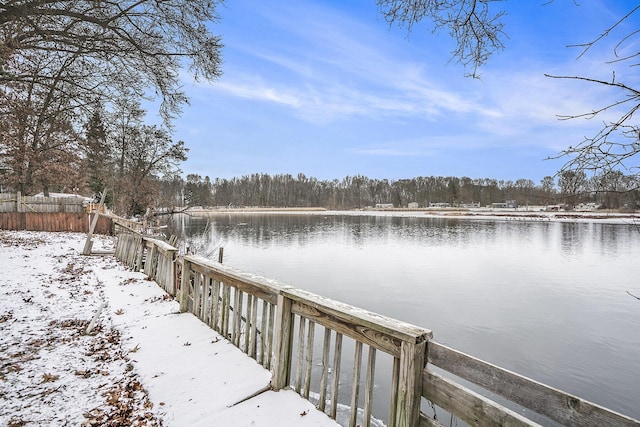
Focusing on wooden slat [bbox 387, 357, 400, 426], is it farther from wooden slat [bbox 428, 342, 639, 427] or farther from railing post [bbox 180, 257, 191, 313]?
railing post [bbox 180, 257, 191, 313]

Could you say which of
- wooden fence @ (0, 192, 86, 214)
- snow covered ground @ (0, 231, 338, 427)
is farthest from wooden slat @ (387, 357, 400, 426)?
wooden fence @ (0, 192, 86, 214)

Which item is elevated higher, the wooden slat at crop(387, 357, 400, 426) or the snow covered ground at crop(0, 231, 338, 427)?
the wooden slat at crop(387, 357, 400, 426)

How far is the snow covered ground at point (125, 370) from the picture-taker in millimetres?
2828

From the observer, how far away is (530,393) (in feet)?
5.65

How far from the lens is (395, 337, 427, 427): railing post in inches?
80.7

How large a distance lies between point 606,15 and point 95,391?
5.03 m

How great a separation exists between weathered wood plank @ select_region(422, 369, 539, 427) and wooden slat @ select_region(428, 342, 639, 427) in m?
0.08

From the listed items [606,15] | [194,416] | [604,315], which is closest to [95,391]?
[194,416]

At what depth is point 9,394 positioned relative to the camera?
124 inches

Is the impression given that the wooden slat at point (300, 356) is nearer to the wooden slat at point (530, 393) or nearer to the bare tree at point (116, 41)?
the wooden slat at point (530, 393)

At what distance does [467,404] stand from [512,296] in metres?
11.6

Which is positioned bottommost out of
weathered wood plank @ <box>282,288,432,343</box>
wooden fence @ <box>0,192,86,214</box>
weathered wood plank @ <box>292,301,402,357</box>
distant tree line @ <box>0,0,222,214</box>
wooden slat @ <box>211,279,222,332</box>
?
wooden slat @ <box>211,279,222,332</box>

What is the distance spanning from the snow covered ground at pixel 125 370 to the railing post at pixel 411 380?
86 centimetres

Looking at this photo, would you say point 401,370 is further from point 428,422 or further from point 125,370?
point 125,370
